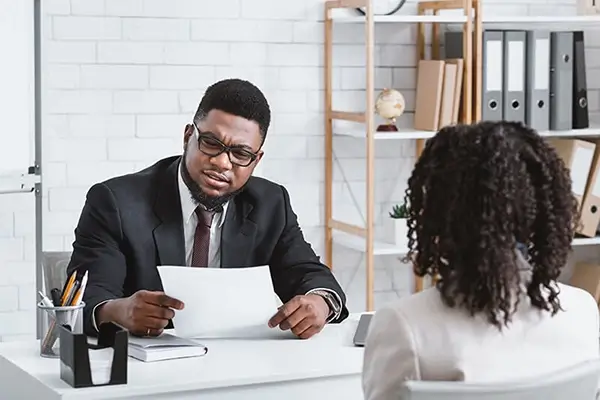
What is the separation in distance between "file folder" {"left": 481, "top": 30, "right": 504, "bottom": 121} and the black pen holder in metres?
2.30

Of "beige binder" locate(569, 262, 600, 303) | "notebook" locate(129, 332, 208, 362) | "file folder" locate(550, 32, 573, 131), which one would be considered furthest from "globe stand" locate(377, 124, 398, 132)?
"notebook" locate(129, 332, 208, 362)

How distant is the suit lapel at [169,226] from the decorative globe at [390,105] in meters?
1.34

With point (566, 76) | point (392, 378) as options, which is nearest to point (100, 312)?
point (392, 378)

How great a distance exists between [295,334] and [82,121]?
64.6 inches

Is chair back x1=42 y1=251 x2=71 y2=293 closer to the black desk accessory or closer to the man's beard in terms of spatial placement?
the man's beard

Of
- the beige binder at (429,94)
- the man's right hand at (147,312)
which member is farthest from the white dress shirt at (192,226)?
the beige binder at (429,94)

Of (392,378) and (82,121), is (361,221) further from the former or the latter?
(392,378)

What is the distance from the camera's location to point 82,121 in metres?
3.81

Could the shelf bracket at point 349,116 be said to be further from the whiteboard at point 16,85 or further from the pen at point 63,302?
the pen at point 63,302

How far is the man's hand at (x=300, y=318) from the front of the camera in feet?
7.99

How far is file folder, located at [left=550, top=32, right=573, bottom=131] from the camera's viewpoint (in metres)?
4.12

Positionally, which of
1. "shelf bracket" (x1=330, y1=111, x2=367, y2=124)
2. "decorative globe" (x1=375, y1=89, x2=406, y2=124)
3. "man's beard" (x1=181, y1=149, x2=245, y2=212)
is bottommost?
"man's beard" (x1=181, y1=149, x2=245, y2=212)

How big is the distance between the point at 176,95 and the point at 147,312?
1708 millimetres

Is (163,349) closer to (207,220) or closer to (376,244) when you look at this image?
(207,220)
